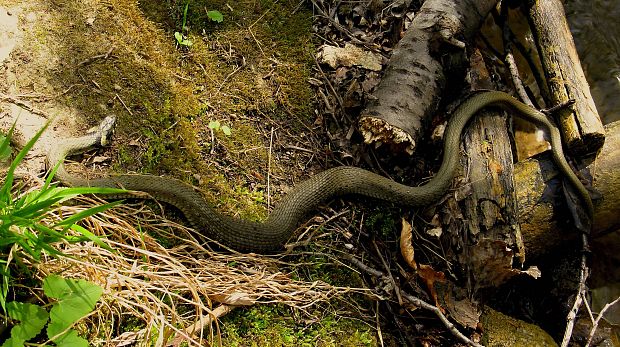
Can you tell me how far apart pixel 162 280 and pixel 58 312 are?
724 mm

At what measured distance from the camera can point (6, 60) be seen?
13.7ft

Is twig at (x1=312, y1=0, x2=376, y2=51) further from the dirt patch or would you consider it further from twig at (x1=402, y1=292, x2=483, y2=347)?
twig at (x1=402, y1=292, x2=483, y2=347)

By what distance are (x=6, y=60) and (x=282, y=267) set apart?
2769 millimetres

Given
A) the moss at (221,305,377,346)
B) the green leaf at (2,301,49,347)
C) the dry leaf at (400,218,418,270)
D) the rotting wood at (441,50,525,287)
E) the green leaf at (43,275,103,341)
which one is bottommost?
the moss at (221,305,377,346)

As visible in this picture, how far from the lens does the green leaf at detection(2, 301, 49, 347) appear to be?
2848 mm

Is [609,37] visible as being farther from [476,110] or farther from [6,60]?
[6,60]

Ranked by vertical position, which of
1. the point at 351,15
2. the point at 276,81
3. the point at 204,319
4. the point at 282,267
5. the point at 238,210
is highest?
the point at 351,15

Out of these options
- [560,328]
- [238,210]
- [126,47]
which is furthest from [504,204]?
[126,47]

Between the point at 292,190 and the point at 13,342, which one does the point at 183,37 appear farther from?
the point at 13,342

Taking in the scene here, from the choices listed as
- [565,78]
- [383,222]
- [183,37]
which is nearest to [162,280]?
[383,222]

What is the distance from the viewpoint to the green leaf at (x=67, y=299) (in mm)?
2834

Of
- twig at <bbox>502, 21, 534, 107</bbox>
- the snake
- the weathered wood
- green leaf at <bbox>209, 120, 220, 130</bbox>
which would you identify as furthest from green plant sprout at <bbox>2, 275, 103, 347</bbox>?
twig at <bbox>502, 21, 534, 107</bbox>

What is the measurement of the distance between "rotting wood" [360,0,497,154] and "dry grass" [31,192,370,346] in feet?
4.22

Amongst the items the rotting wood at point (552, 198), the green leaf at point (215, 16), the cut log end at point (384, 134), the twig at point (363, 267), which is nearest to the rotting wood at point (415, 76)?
the cut log end at point (384, 134)
